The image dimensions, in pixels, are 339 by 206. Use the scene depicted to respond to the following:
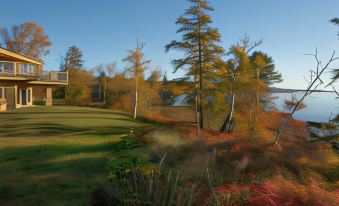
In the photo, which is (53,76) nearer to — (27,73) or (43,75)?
(43,75)

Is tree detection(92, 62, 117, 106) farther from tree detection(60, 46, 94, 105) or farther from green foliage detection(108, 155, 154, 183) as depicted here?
green foliage detection(108, 155, 154, 183)

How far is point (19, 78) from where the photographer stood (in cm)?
3089

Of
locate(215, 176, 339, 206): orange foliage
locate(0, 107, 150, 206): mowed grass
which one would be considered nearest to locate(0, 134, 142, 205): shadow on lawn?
locate(0, 107, 150, 206): mowed grass

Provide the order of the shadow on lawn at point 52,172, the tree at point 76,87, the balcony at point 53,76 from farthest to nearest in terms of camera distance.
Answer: the tree at point 76,87, the balcony at point 53,76, the shadow on lawn at point 52,172

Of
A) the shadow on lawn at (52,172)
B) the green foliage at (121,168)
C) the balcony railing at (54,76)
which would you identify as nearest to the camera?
the green foliage at (121,168)

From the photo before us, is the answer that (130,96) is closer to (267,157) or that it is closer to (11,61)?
(11,61)

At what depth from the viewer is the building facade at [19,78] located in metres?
30.6

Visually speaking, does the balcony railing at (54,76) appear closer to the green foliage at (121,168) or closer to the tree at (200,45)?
the tree at (200,45)


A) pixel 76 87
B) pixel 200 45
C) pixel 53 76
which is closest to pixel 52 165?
pixel 200 45

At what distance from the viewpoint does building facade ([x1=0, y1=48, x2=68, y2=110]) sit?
100 ft

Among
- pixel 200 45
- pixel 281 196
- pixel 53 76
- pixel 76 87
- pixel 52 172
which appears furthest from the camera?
pixel 76 87

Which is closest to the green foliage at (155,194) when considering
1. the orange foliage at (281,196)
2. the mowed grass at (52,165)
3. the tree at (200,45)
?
the orange foliage at (281,196)

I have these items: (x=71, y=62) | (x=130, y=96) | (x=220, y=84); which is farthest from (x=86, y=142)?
(x=71, y=62)

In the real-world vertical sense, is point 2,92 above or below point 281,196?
above
